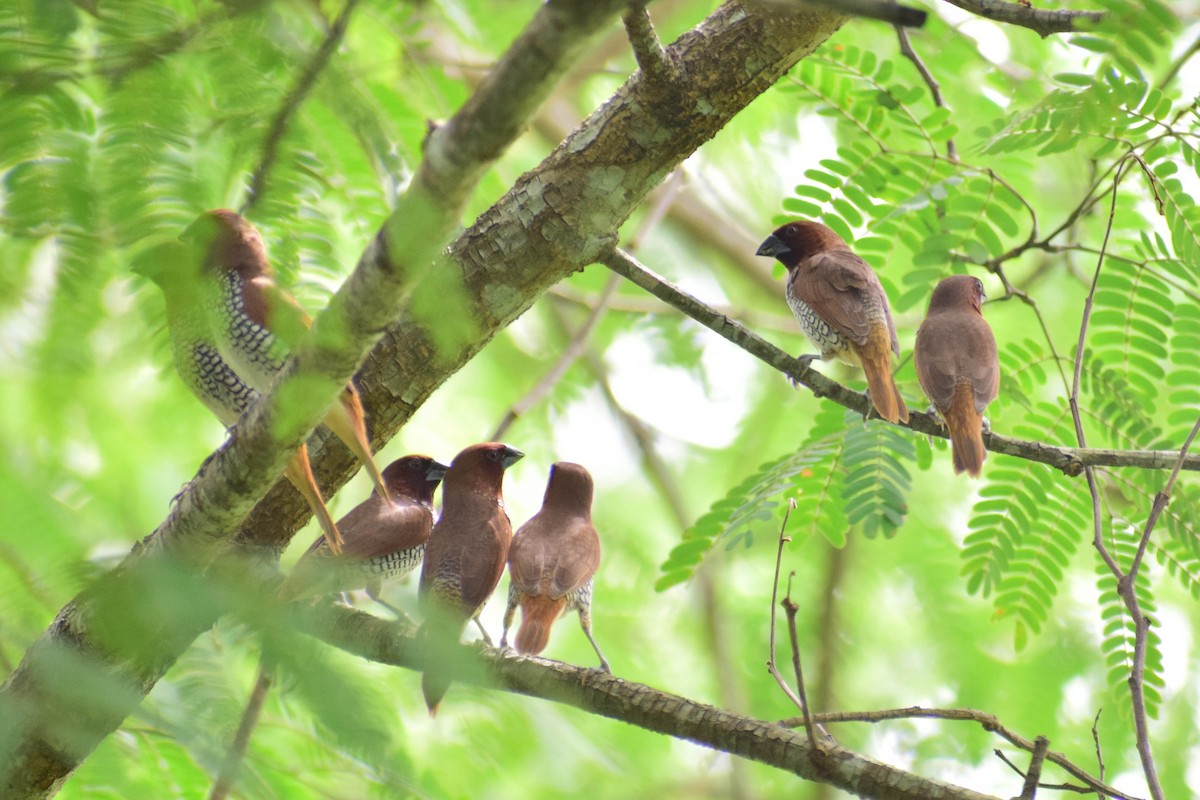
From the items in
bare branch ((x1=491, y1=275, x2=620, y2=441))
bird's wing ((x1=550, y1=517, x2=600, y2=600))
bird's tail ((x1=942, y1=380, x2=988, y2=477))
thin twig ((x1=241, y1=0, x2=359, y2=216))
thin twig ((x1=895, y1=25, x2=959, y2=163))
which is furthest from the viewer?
bare branch ((x1=491, y1=275, x2=620, y2=441))

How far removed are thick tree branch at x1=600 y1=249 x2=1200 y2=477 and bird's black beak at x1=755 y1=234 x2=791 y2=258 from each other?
5.90ft

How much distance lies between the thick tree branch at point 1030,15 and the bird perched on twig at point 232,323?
198cm

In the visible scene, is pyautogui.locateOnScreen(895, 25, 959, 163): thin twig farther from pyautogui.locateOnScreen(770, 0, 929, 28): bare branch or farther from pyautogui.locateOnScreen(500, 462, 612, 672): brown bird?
pyautogui.locateOnScreen(770, 0, 929, 28): bare branch

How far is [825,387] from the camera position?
12.1ft

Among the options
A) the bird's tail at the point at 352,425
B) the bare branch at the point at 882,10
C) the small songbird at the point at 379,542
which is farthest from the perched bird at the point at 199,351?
the bare branch at the point at 882,10

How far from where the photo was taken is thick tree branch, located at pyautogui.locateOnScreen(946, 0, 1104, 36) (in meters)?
2.76

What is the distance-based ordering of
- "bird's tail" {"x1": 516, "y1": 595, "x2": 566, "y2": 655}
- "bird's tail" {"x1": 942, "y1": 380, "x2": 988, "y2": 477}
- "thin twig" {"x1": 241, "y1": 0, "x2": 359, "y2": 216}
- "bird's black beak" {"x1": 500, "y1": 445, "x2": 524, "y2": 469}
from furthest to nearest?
"bird's black beak" {"x1": 500, "y1": 445, "x2": 524, "y2": 469} → "bird's tail" {"x1": 516, "y1": 595, "x2": 566, "y2": 655} → "bird's tail" {"x1": 942, "y1": 380, "x2": 988, "y2": 477} → "thin twig" {"x1": 241, "y1": 0, "x2": 359, "y2": 216}

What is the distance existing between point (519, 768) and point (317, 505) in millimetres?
1329

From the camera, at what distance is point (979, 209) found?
438 cm

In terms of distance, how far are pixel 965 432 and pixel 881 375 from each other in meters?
0.41

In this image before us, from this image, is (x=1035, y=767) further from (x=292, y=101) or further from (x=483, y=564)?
(x=483, y=564)

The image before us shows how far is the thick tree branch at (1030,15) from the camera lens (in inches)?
109

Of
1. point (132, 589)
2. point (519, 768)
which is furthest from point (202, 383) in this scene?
point (132, 589)

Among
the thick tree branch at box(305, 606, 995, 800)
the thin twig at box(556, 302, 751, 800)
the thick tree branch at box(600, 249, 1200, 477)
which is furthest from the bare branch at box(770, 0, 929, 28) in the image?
the thin twig at box(556, 302, 751, 800)
